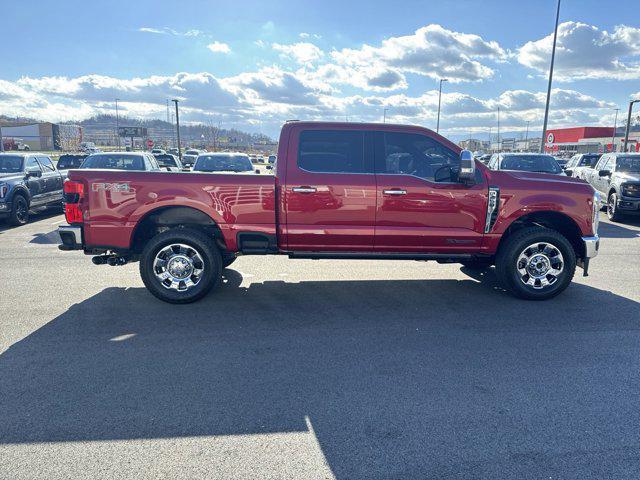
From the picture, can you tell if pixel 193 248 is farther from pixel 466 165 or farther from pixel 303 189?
pixel 466 165

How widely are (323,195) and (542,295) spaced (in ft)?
9.67

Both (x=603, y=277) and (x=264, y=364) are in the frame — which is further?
(x=603, y=277)

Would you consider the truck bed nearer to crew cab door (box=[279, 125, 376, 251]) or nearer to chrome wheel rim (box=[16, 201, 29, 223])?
crew cab door (box=[279, 125, 376, 251])

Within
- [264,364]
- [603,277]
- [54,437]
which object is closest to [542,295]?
[603,277]

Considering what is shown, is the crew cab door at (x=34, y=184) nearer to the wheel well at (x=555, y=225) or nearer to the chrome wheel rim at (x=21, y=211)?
the chrome wheel rim at (x=21, y=211)

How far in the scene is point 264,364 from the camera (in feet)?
12.3

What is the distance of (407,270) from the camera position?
6859 millimetres

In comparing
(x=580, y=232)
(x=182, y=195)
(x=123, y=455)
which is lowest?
(x=123, y=455)

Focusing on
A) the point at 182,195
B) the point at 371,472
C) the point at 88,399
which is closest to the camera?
the point at 371,472

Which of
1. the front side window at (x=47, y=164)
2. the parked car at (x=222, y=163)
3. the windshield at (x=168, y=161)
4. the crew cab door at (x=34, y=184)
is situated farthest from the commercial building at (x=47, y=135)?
the parked car at (x=222, y=163)

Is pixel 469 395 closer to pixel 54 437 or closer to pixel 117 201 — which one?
pixel 54 437

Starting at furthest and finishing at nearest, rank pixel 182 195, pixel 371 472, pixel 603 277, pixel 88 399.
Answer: pixel 603 277 < pixel 182 195 < pixel 88 399 < pixel 371 472

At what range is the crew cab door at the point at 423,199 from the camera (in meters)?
5.15

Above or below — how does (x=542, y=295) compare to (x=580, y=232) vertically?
below
